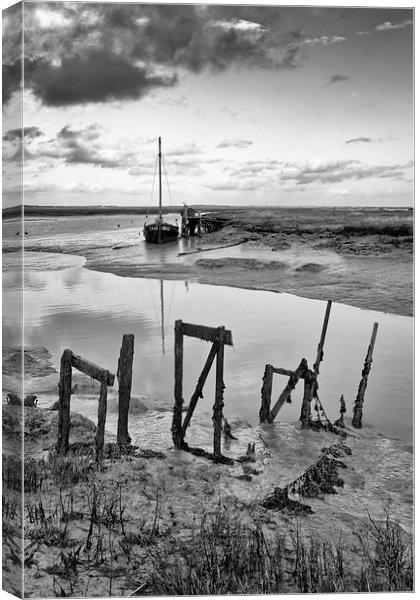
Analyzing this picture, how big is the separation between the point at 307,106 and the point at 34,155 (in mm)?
1862

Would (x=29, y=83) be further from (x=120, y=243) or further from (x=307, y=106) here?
(x=307, y=106)

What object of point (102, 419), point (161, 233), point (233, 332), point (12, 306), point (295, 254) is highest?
point (161, 233)

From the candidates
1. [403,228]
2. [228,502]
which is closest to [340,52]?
[403,228]

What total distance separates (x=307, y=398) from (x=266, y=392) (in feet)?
1.06

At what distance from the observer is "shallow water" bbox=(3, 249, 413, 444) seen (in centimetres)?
466

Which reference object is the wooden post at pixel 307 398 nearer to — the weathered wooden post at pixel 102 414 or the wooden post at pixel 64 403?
the weathered wooden post at pixel 102 414

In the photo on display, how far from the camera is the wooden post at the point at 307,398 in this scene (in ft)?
15.9

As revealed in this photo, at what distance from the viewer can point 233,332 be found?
15.7 feet

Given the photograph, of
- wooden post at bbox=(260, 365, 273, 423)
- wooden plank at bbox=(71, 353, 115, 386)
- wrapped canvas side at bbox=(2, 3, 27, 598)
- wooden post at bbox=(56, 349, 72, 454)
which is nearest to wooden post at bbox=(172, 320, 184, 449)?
wooden plank at bbox=(71, 353, 115, 386)

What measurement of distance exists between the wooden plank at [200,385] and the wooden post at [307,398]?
67 centimetres

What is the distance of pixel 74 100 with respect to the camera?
4.54m

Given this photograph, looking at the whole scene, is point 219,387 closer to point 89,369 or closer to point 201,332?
point 201,332

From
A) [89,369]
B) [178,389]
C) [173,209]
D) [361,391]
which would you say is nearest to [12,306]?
[89,369]

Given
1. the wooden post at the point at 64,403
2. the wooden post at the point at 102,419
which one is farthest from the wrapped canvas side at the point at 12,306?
the wooden post at the point at 102,419
